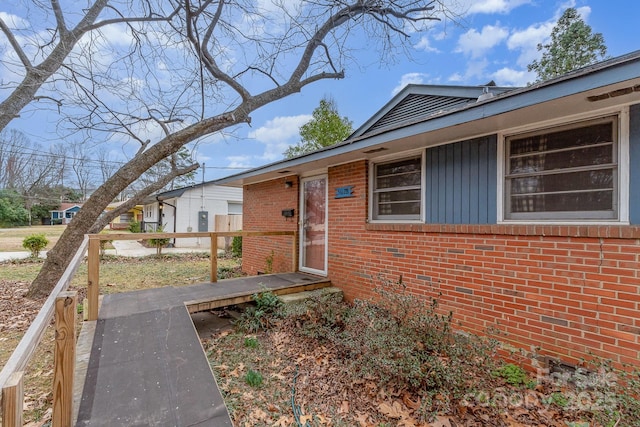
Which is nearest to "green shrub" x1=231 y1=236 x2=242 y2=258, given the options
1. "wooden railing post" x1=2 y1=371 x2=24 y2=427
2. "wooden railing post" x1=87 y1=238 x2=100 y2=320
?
"wooden railing post" x1=87 y1=238 x2=100 y2=320

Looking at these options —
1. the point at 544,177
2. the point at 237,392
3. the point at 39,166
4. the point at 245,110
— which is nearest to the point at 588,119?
the point at 544,177

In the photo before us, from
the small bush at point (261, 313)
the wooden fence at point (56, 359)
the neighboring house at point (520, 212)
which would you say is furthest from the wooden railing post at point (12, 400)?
the neighboring house at point (520, 212)

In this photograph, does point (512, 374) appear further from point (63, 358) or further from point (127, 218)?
point (127, 218)

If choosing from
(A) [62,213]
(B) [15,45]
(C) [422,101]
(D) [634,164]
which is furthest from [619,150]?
(A) [62,213]

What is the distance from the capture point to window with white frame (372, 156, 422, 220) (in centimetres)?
454

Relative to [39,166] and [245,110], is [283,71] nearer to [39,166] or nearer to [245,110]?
[245,110]

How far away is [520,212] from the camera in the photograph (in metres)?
3.45

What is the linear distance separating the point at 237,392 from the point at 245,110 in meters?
5.48

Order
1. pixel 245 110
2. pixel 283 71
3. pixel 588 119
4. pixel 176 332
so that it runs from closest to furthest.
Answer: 1. pixel 588 119
2. pixel 176 332
3. pixel 245 110
4. pixel 283 71

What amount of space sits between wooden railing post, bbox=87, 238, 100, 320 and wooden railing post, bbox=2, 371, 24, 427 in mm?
3136

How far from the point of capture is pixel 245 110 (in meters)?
6.58

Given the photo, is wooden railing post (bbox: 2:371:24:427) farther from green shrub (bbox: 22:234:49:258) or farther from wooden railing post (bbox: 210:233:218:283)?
green shrub (bbox: 22:234:49:258)

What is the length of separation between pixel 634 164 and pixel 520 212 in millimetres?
1020

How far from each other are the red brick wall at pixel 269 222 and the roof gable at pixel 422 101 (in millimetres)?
2410
